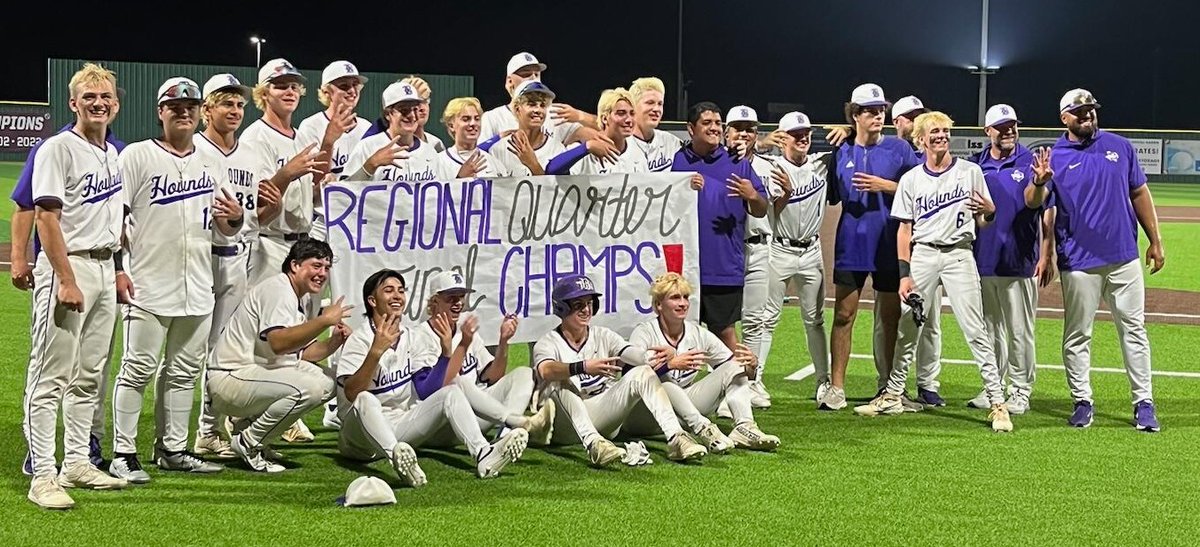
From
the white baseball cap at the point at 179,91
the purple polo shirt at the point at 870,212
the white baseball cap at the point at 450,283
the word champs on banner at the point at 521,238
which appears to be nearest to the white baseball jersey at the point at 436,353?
the white baseball cap at the point at 450,283

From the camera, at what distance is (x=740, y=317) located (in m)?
9.09

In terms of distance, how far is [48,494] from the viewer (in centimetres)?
623

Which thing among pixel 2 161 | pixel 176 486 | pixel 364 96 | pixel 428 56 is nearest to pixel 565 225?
pixel 176 486

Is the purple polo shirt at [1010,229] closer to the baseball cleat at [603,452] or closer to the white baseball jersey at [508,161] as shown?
the white baseball jersey at [508,161]

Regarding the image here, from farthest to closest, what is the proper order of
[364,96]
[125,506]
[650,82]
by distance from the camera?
[364,96] → [650,82] → [125,506]

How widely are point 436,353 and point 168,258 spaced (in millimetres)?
1472

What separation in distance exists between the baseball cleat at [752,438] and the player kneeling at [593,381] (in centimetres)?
34

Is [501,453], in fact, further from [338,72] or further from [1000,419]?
[1000,419]

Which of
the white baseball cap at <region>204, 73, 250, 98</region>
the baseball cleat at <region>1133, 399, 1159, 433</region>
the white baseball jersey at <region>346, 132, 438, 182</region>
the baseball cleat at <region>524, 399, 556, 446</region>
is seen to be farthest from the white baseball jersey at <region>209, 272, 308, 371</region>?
the baseball cleat at <region>1133, 399, 1159, 433</region>

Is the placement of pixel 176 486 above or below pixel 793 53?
below

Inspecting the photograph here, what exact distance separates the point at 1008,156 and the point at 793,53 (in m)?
56.8

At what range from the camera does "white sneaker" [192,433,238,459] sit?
757cm

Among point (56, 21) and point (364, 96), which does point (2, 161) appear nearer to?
point (364, 96)

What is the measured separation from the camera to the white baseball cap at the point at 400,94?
27.2 ft
